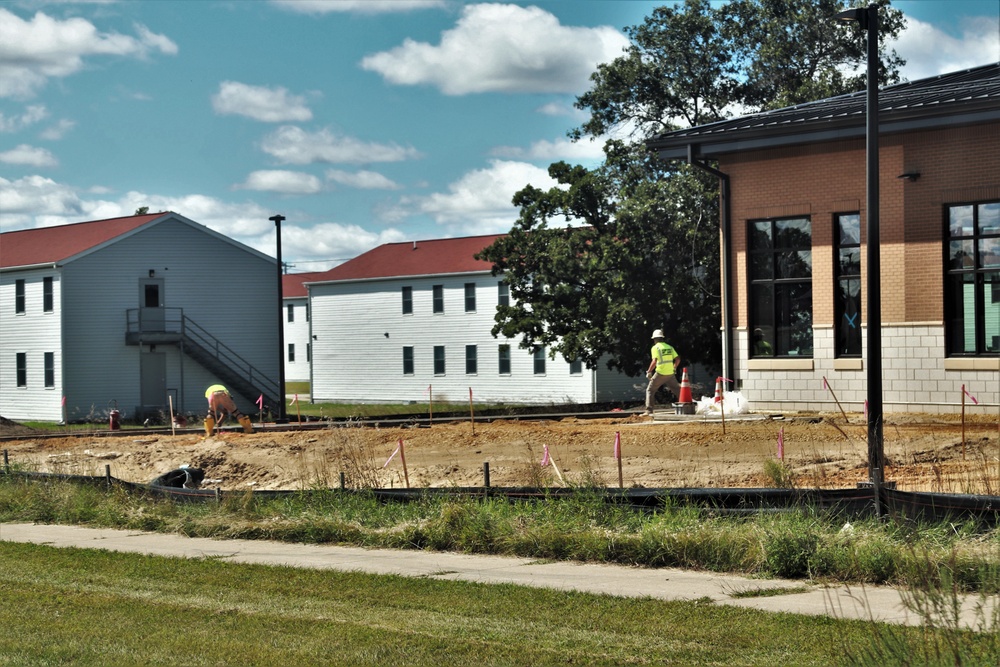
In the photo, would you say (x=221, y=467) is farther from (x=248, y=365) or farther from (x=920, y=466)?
(x=248, y=365)

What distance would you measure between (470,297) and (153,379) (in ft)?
45.2

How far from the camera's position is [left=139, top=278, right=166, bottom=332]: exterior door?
48031mm

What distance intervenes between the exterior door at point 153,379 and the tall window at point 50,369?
317 centimetres

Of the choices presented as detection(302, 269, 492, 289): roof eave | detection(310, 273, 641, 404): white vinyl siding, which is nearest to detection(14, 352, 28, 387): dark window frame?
detection(310, 273, 641, 404): white vinyl siding

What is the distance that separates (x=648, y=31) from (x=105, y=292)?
74.1 ft

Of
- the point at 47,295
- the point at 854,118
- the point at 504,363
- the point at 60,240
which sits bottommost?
the point at 504,363

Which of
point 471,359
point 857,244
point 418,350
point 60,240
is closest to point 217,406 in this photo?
point 857,244

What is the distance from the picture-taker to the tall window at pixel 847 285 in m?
24.1

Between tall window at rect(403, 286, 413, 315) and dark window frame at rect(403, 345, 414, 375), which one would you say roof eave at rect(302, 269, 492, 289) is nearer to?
tall window at rect(403, 286, 413, 315)

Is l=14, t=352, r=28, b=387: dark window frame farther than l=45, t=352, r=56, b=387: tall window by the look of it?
Yes

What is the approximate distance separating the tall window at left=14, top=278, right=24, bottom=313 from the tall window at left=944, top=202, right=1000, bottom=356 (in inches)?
1471

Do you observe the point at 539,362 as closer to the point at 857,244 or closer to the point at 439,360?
the point at 439,360

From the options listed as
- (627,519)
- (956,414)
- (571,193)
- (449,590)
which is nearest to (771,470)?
(627,519)

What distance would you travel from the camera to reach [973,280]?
22.3 metres
